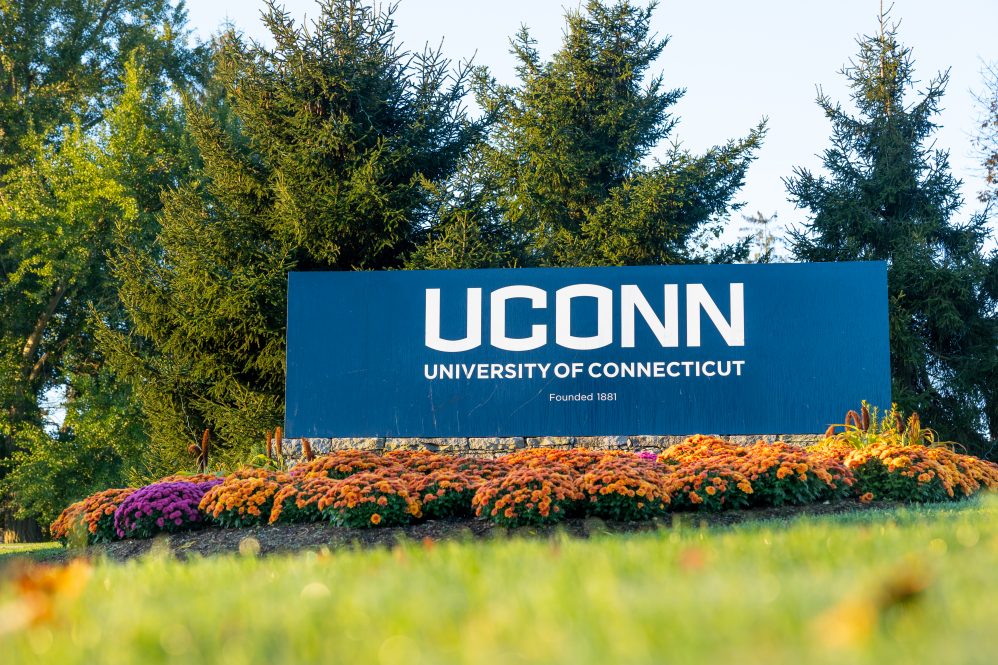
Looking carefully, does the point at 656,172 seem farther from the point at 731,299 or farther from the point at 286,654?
the point at 286,654

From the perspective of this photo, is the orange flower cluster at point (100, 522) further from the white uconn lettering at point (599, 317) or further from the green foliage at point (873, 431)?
the green foliage at point (873, 431)

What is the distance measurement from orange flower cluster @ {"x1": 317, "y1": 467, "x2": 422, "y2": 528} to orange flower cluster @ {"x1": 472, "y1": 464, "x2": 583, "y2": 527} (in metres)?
0.62

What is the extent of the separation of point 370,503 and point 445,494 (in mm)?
679

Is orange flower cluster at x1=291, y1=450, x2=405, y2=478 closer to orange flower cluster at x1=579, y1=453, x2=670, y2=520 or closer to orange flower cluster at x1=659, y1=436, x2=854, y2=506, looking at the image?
orange flower cluster at x1=579, y1=453, x2=670, y2=520

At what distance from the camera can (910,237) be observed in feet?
65.0

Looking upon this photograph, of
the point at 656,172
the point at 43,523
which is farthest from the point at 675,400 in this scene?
the point at 43,523

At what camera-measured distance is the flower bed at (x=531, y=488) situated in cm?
869

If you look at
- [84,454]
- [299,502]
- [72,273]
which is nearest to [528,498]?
[299,502]

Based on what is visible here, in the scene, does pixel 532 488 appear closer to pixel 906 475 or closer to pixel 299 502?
pixel 299 502

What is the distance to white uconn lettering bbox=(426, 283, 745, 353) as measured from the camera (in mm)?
12344

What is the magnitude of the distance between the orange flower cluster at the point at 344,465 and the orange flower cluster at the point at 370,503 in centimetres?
106

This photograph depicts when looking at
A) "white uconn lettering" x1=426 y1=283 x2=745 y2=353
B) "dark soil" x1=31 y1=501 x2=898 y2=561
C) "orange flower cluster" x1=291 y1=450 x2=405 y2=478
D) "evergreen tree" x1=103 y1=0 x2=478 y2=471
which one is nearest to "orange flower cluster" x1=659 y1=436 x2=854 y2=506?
"dark soil" x1=31 y1=501 x2=898 y2=561

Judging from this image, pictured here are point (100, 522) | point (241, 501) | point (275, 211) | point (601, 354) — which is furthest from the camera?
point (275, 211)


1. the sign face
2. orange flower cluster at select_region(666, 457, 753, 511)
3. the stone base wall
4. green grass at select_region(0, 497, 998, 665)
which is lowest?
green grass at select_region(0, 497, 998, 665)
